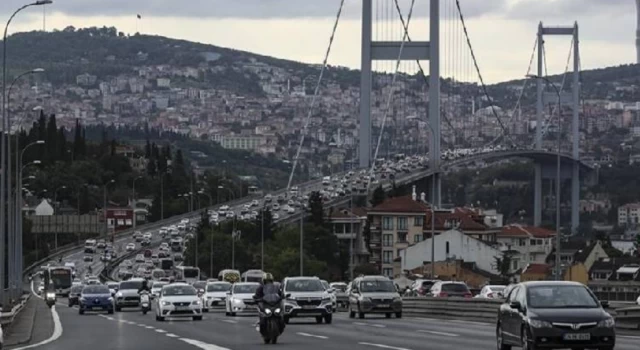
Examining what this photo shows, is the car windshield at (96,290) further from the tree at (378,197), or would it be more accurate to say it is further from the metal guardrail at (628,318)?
the tree at (378,197)

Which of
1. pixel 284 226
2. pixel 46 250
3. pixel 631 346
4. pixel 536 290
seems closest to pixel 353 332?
pixel 631 346

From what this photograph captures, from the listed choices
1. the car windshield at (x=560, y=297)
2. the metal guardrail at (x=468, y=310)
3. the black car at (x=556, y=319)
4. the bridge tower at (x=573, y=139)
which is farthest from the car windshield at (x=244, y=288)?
the bridge tower at (x=573, y=139)

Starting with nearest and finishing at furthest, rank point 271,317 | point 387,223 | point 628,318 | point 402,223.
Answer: point 271,317, point 628,318, point 402,223, point 387,223

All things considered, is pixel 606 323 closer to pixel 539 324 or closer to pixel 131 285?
pixel 539 324

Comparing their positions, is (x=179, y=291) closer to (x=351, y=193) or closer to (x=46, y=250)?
(x=351, y=193)

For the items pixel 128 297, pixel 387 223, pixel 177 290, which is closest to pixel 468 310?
pixel 177 290
